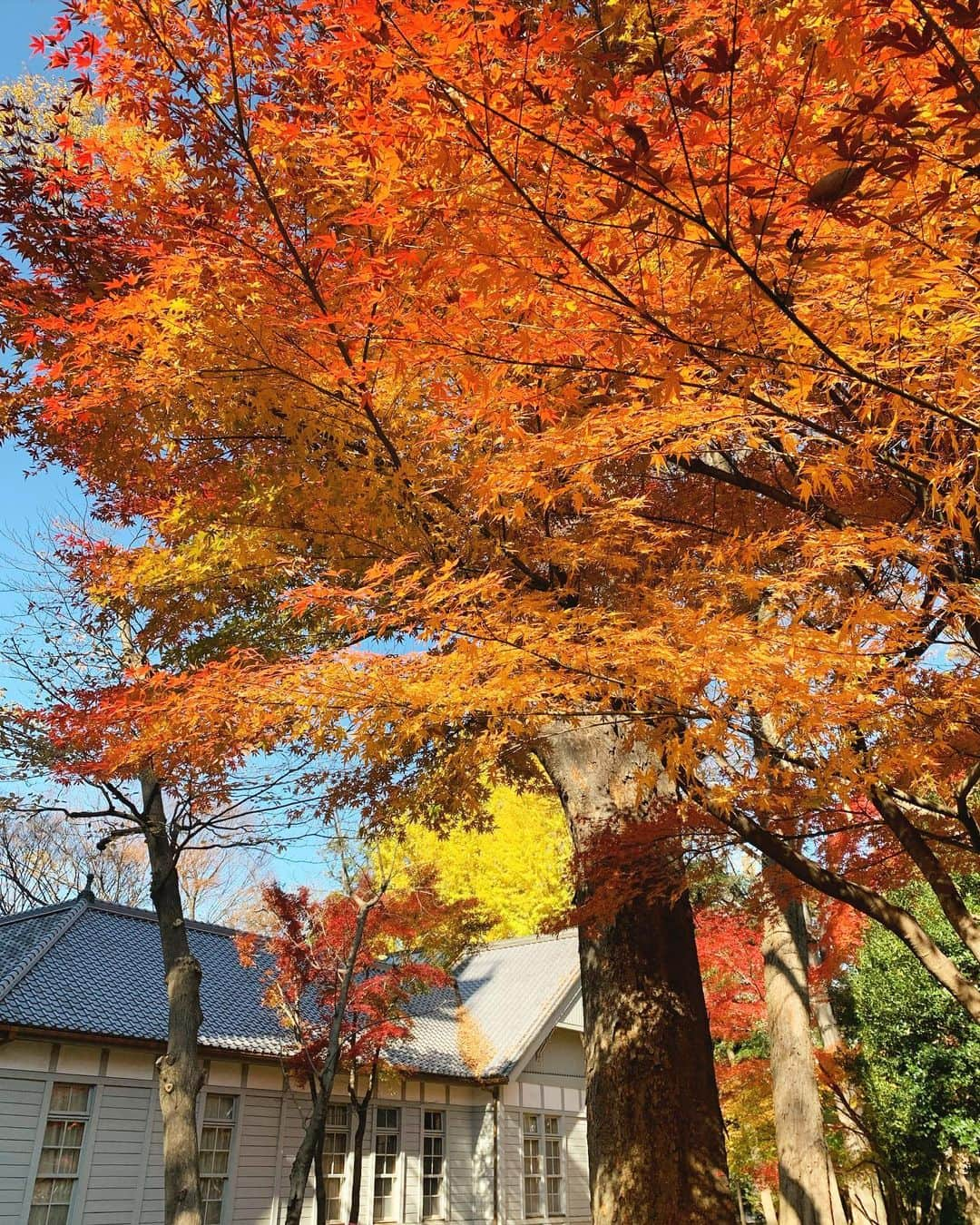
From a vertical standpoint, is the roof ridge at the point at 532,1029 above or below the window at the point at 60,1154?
above

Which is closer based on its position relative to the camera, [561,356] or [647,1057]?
[561,356]

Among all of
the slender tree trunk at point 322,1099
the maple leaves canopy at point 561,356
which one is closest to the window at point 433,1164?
the slender tree trunk at point 322,1099

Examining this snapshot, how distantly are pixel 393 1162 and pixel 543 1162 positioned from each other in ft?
13.1

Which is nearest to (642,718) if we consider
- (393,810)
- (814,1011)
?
(393,810)

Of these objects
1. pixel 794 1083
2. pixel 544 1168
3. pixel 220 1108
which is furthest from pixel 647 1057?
pixel 544 1168

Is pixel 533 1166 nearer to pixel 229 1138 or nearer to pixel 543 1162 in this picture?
pixel 543 1162

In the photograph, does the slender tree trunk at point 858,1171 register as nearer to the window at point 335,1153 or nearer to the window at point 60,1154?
the window at point 335,1153

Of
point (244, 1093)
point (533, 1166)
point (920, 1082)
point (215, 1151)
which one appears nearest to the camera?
point (215, 1151)

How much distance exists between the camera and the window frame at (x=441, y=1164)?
14297 millimetres

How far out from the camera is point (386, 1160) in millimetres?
13984

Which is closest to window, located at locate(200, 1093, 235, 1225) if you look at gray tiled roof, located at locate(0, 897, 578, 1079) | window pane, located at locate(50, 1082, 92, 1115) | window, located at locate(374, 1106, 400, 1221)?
gray tiled roof, located at locate(0, 897, 578, 1079)

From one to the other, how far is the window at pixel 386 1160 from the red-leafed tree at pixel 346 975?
0.86m

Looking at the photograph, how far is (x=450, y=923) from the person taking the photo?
1447 centimetres

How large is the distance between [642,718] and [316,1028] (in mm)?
10975
